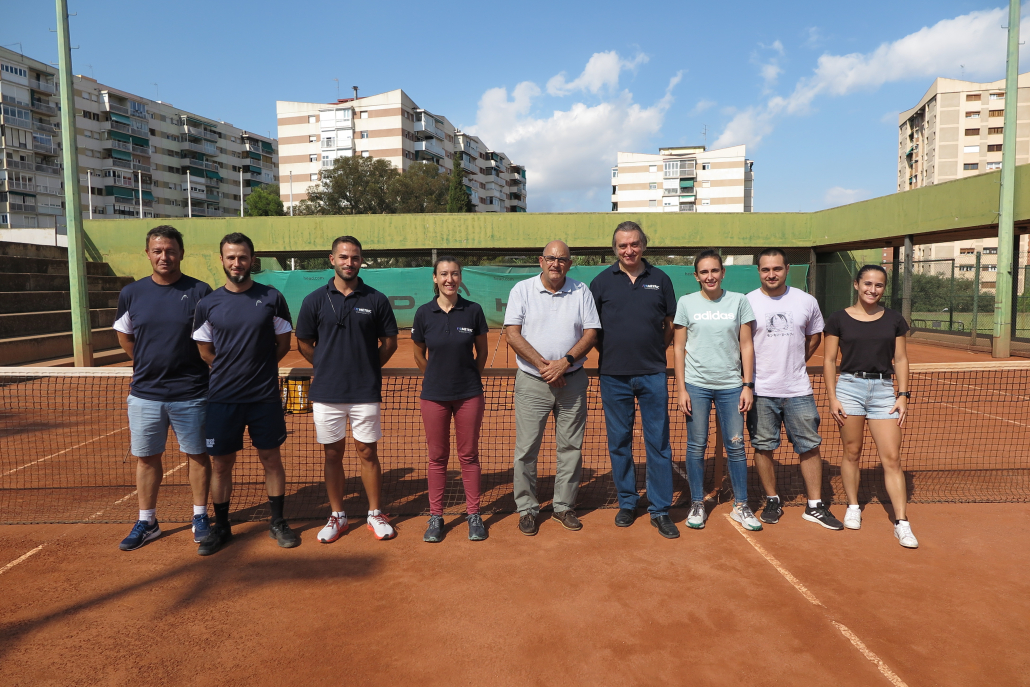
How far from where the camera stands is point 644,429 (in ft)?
14.7

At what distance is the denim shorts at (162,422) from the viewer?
411 centimetres

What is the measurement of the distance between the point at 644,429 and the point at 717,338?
84 cm

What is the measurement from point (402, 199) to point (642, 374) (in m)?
42.7

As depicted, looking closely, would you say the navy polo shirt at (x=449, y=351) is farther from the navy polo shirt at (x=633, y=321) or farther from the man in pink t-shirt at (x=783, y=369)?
the man in pink t-shirt at (x=783, y=369)

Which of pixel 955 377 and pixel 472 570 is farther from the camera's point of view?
pixel 955 377

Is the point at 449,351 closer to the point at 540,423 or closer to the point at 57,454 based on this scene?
the point at 540,423

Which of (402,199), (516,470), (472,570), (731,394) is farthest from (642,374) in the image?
(402,199)

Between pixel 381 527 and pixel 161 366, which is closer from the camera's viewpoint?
pixel 161 366

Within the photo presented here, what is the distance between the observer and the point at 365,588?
3.61 meters

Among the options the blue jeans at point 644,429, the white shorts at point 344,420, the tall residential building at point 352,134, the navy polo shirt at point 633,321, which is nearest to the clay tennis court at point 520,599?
the blue jeans at point 644,429

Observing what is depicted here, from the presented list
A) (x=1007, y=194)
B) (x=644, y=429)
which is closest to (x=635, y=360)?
(x=644, y=429)

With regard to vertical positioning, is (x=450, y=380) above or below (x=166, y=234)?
below

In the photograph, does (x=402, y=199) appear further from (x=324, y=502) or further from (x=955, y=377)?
(x=324, y=502)

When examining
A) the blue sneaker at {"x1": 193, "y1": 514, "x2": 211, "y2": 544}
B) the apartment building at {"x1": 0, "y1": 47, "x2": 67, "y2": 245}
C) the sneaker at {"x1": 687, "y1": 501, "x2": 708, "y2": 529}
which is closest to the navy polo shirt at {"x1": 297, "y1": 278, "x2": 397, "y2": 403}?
the blue sneaker at {"x1": 193, "y1": 514, "x2": 211, "y2": 544}
